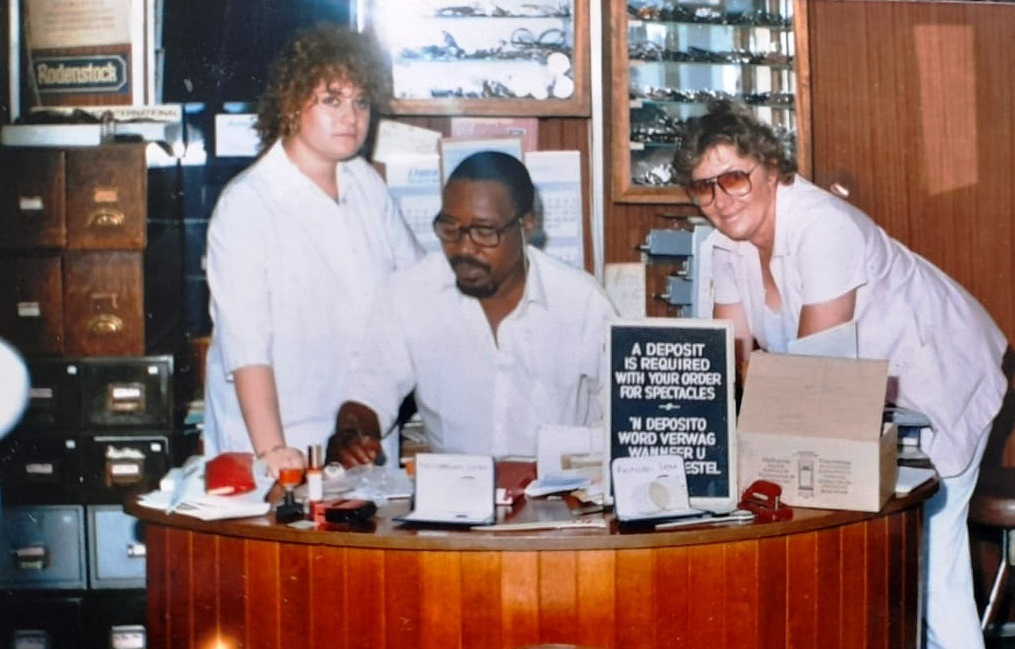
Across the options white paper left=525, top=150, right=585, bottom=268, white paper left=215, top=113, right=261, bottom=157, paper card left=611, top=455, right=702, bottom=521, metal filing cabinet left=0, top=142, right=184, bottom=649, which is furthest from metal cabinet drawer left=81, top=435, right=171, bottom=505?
paper card left=611, top=455, right=702, bottom=521

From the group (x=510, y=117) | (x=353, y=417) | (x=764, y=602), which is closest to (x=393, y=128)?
(x=510, y=117)

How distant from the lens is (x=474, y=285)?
3.43m

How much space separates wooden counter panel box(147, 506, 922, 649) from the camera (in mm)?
2311

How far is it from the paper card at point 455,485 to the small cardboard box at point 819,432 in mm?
550

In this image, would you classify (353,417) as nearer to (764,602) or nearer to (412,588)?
(412,588)

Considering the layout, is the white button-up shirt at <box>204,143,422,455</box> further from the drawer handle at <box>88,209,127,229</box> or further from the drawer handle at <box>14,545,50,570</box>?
the drawer handle at <box>14,545,50,570</box>

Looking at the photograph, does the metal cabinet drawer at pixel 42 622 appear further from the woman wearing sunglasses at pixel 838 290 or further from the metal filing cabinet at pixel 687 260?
the woman wearing sunglasses at pixel 838 290

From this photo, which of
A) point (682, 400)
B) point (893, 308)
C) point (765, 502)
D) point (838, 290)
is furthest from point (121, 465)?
point (893, 308)

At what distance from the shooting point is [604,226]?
11.8 feet

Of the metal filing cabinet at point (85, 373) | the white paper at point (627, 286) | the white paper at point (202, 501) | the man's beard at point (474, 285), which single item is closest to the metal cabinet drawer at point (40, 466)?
the metal filing cabinet at point (85, 373)

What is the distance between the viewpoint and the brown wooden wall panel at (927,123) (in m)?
3.75

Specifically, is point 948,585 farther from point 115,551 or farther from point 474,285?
point 115,551

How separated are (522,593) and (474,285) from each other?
1.29 metres

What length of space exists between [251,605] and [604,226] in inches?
65.0
